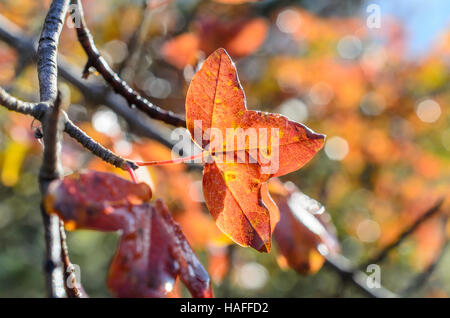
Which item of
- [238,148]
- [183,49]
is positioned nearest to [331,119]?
[183,49]

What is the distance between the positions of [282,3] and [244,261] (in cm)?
170

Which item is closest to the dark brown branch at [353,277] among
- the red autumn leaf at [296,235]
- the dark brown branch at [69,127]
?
the red autumn leaf at [296,235]

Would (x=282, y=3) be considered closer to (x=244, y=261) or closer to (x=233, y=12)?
(x=233, y=12)

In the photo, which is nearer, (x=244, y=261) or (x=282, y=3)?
(x=244, y=261)

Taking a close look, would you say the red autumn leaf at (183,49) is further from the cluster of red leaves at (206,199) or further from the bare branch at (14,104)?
the bare branch at (14,104)

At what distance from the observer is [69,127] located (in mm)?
385

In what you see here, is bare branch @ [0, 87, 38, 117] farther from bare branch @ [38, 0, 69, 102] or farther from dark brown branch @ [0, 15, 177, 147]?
dark brown branch @ [0, 15, 177, 147]

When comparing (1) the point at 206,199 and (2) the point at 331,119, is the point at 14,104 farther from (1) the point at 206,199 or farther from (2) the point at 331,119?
(2) the point at 331,119

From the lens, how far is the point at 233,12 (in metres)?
2.36

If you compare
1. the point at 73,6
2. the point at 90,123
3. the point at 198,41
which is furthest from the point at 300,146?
the point at 90,123

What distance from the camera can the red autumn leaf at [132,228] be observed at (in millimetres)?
375

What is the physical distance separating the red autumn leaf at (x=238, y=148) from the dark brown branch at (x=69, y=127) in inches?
3.9

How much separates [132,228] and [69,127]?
12 centimetres
